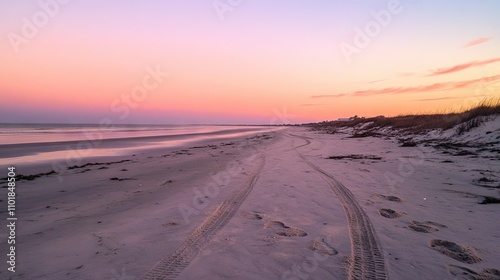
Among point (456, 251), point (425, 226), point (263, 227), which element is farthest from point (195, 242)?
point (425, 226)

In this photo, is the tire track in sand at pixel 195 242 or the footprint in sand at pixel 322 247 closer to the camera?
the tire track in sand at pixel 195 242

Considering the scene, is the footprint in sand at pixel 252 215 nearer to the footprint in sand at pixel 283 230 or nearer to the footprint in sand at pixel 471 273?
the footprint in sand at pixel 283 230

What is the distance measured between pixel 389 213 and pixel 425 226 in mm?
705

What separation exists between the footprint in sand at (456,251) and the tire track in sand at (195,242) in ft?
10.6

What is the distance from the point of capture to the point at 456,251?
3777 mm

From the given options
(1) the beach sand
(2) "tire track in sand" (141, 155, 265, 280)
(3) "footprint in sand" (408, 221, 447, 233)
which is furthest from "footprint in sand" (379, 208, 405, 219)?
(2) "tire track in sand" (141, 155, 265, 280)

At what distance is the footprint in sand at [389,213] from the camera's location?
5.14 meters

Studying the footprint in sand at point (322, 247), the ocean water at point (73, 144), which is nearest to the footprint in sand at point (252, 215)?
the footprint in sand at point (322, 247)

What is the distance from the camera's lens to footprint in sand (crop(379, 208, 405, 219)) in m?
5.14

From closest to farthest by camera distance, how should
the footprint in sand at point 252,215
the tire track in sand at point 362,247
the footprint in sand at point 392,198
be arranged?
the tire track in sand at point 362,247 → the footprint in sand at point 252,215 → the footprint in sand at point 392,198

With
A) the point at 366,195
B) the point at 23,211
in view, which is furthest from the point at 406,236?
the point at 23,211

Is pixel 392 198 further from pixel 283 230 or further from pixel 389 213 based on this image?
pixel 283 230

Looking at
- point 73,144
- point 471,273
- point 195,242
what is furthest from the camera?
point 73,144

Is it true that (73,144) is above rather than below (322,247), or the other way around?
above
